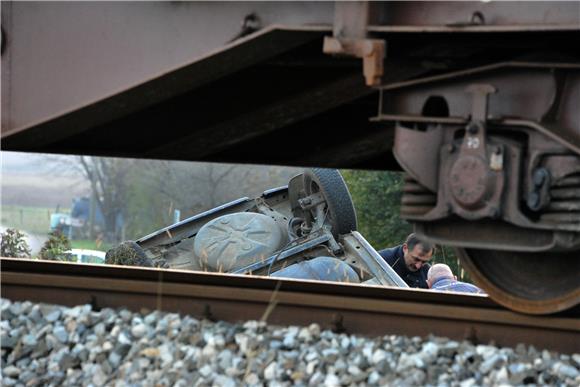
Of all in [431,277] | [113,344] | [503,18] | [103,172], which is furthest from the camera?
[103,172]

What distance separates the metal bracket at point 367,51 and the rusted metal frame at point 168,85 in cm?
15

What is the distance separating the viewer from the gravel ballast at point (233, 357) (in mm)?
5270

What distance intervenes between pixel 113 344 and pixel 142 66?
4.56 ft

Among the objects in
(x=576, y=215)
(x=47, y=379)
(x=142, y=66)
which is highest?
(x=142, y=66)

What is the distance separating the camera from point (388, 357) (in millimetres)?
5406

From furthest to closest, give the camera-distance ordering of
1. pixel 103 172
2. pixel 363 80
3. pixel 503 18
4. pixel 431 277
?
pixel 103 172 → pixel 431 277 → pixel 363 80 → pixel 503 18

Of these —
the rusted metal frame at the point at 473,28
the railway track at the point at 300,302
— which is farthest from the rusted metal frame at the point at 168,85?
the railway track at the point at 300,302

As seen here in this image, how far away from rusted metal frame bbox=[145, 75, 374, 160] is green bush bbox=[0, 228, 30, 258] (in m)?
2.96

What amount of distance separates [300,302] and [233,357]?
0.60m

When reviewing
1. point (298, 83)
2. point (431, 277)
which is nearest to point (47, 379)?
point (298, 83)

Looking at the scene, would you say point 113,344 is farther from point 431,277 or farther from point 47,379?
point 431,277

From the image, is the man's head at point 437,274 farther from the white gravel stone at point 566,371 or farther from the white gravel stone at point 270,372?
the white gravel stone at point 270,372

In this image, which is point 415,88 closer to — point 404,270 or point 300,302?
point 300,302

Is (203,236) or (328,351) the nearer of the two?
(328,351)
